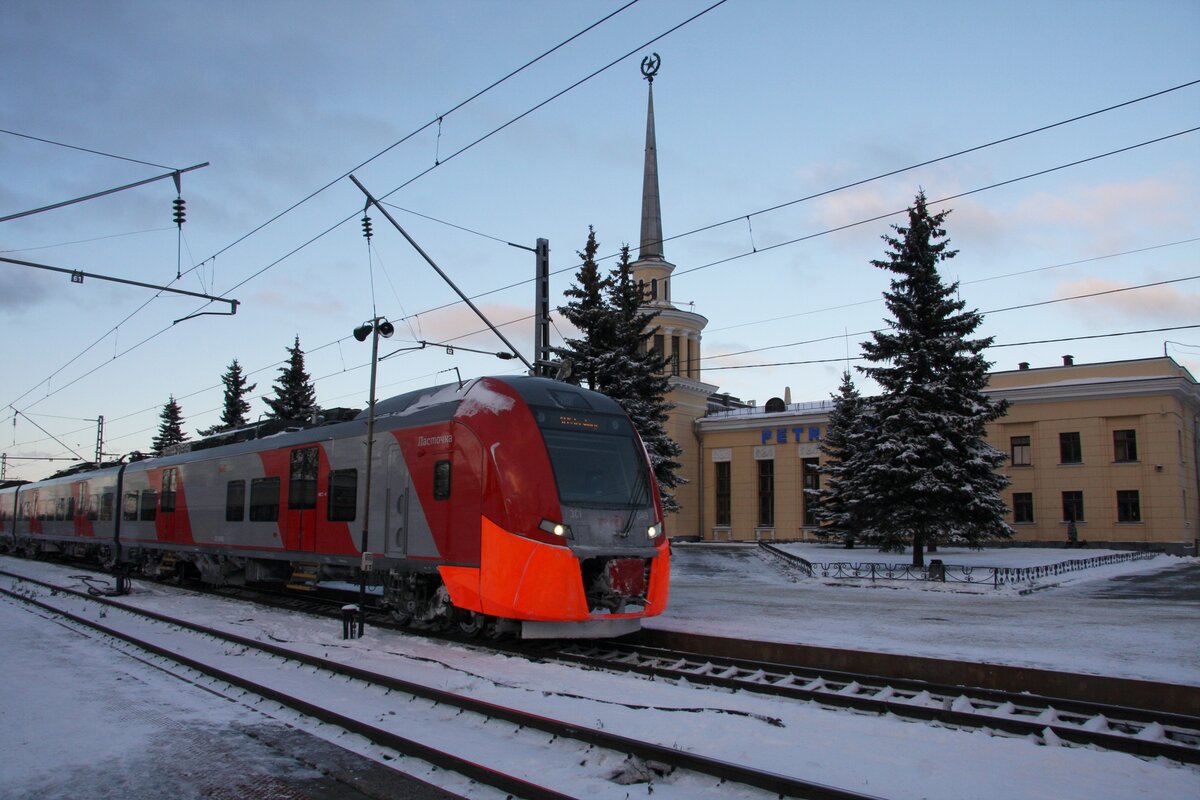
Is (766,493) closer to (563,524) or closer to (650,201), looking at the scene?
(650,201)

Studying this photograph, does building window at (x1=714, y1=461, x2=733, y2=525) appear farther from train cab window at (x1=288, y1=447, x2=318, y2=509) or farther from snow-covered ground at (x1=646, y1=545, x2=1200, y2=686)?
train cab window at (x1=288, y1=447, x2=318, y2=509)

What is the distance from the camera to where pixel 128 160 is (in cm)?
1555

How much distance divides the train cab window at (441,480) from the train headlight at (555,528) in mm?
1911

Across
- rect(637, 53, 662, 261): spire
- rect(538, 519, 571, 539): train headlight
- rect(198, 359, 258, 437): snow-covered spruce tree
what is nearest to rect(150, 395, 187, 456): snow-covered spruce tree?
rect(198, 359, 258, 437): snow-covered spruce tree

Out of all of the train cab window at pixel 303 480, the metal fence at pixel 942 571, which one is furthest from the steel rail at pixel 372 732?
the metal fence at pixel 942 571

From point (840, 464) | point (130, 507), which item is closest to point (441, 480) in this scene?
point (130, 507)

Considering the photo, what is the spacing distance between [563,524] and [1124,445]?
4216cm

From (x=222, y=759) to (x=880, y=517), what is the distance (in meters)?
25.1

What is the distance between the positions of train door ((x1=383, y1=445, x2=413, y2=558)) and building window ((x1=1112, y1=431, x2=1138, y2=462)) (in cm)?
4155

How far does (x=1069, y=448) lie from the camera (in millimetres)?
45500

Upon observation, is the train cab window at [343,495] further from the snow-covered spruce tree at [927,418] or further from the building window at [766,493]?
the building window at [766,493]

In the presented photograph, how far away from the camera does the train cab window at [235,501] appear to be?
19.5 metres

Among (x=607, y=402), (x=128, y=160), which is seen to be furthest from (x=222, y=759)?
(x=128, y=160)

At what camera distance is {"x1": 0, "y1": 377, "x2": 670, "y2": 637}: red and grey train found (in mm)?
11336
